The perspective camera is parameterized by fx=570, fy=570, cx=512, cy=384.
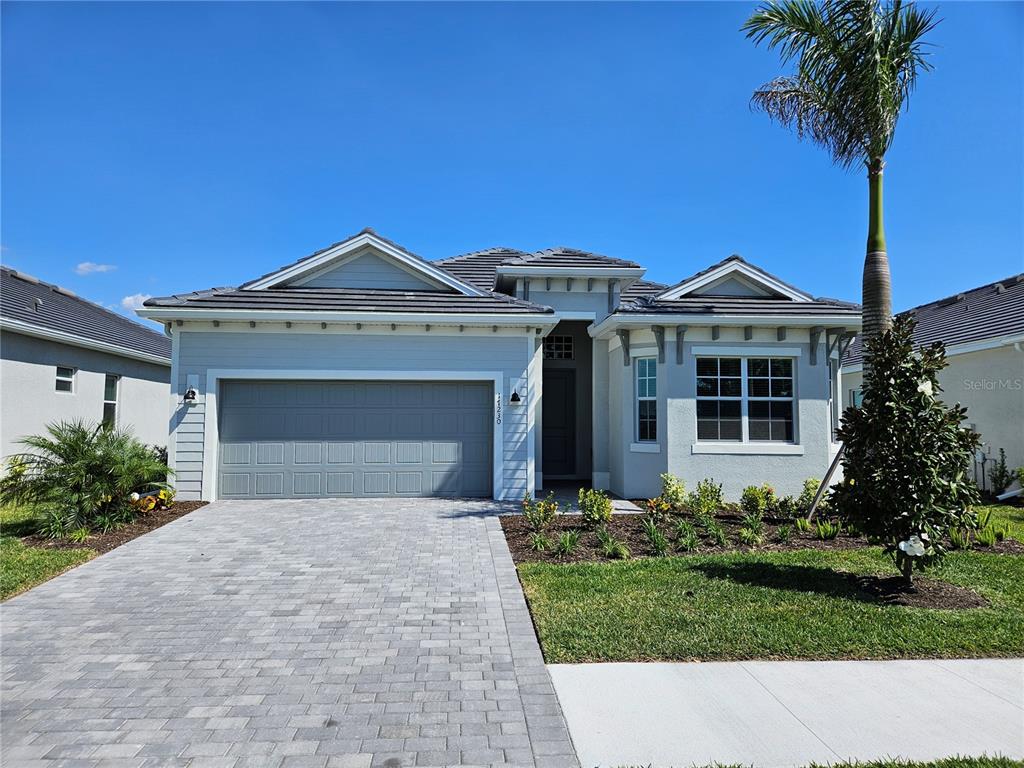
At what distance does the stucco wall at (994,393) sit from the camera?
40.9 ft

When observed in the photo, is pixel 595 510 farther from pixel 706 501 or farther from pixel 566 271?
pixel 566 271

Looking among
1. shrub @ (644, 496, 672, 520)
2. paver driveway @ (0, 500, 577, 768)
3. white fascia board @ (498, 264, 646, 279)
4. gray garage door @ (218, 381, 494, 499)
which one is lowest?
paver driveway @ (0, 500, 577, 768)

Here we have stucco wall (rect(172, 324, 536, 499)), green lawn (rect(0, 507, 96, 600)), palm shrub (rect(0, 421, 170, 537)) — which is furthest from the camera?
stucco wall (rect(172, 324, 536, 499))

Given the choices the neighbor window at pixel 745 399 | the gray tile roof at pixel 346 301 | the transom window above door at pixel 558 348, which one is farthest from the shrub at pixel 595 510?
the transom window above door at pixel 558 348

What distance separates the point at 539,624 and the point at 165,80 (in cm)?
1025

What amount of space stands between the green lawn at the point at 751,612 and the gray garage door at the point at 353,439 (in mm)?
4975

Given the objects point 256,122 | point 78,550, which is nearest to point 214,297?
point 256,122

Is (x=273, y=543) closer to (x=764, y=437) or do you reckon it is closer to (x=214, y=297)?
(x=214, y=297)

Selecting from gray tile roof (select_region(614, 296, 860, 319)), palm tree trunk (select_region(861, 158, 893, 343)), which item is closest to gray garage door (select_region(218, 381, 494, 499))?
gray tile roof (select_region(614, 296, 860, 319))

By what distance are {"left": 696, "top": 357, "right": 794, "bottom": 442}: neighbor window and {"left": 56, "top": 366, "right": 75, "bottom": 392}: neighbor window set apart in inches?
600

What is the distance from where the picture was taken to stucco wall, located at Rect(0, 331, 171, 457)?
40.8 feet

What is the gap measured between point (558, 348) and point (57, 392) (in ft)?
40.8

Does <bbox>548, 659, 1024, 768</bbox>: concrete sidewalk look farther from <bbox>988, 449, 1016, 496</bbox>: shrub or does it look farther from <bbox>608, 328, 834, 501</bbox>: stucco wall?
<bbox>988, 449, 1016, 496</bbox>: shrub

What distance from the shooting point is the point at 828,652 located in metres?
4.55
